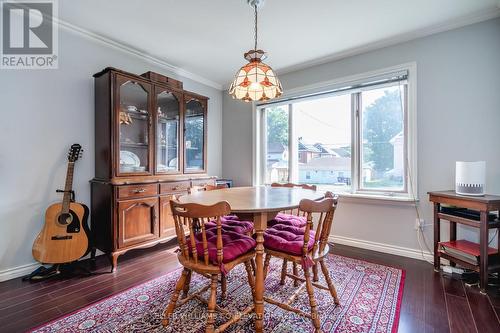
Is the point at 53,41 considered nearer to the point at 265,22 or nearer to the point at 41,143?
the point at 41,143

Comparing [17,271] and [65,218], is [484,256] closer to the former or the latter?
[65,218]

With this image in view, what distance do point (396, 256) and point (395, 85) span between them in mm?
1914

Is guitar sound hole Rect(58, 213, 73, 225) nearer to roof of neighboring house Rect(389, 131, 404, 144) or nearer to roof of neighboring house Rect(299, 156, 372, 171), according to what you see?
roof of neighboring house Rect(299, 156, 372, 171)

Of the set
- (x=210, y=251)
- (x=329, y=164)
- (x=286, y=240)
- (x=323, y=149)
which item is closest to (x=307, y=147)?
(x=323, y=149)

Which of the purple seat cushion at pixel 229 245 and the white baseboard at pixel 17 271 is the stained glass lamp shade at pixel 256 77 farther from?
the white baseboard at pixel 17 271

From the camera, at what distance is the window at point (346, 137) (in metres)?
2.76

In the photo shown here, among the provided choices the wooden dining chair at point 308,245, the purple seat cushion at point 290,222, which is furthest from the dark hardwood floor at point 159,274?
the purple seat cushion at point 290,222

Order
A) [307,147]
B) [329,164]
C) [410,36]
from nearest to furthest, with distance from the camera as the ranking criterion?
[410,36], [329,164], [307,147]

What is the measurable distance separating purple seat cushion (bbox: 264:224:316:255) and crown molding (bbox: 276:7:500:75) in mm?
2316

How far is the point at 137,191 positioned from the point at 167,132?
2.79 ft

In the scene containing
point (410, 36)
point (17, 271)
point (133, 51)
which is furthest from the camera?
point (133, 51)

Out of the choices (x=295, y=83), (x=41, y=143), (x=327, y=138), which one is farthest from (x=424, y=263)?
(x=41, y=143)

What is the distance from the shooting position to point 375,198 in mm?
2824

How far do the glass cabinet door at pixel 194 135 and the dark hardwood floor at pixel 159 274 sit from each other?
1312mm
